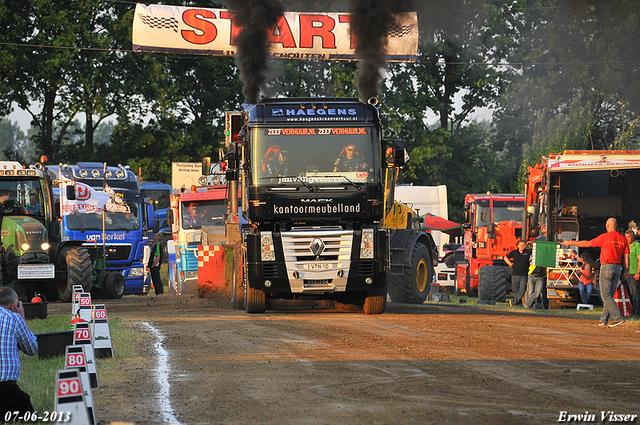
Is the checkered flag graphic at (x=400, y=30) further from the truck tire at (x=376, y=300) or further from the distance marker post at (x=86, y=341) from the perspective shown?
the distance marker post at (x=86, y=341)

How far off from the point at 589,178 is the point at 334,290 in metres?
8.39

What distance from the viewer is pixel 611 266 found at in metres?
16.0

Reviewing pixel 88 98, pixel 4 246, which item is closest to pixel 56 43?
pixel 88 98

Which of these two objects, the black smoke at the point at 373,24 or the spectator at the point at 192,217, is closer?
the black smoke at the point at 373,24

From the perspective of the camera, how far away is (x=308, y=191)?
16.0 meters

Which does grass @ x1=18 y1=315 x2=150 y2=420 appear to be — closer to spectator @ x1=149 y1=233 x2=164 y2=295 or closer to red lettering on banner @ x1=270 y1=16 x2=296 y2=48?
spectator @ x1=149 y1=233 x2=164 y2=295

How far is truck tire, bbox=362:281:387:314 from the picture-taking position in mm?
16984

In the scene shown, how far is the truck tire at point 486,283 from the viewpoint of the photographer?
2461 cm

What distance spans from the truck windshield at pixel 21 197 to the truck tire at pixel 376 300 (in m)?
8.74

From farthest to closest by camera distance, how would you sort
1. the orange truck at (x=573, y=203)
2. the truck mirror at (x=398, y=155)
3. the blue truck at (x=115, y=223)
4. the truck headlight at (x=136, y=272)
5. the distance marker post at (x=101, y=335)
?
the truck headlight at (x=136, y=272) < the blue truck at (x=115, y=223) < the orange truck at (x=573, y=203) < the truck mirror at (x=398, y=155) < the distance marker post at (x=101, y=335)

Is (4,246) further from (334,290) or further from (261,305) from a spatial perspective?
(334,290)

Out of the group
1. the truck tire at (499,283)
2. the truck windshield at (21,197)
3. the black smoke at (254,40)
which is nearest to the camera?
the truck windshield at (21,197)

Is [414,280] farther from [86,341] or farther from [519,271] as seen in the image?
[86,341]

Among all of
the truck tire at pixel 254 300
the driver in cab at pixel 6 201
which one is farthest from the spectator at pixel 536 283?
the driver in cab at pixel 6 201
